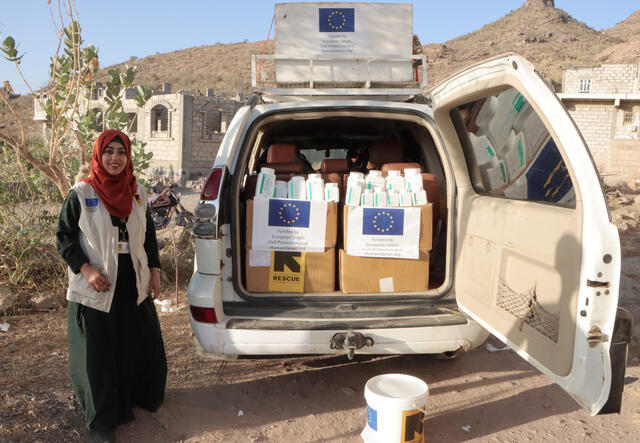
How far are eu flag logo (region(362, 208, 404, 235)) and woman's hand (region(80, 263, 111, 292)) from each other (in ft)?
4.71

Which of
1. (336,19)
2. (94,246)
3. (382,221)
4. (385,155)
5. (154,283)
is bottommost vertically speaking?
(154,283)

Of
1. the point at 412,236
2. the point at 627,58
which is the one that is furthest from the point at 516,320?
the point at 627,58

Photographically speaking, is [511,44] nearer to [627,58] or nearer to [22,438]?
[627,58]

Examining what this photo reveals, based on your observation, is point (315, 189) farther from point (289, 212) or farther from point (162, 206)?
point (162, 206)

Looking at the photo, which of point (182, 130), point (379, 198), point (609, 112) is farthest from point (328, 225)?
point (609, 112)

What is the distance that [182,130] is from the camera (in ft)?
69.4

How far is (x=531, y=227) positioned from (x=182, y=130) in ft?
66.7

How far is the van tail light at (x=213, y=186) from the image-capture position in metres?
2.88

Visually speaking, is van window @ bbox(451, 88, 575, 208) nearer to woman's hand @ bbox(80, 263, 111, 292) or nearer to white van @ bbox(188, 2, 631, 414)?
white van @ bbox(188, 2, 631, 414)

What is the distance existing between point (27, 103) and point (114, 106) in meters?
55.2

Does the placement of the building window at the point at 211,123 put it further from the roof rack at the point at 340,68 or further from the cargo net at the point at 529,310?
the cargo net at the point at 529,310

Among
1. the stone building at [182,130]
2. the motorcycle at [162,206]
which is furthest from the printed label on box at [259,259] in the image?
the stone building at [182,130]

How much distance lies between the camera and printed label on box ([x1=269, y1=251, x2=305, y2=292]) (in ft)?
10.3

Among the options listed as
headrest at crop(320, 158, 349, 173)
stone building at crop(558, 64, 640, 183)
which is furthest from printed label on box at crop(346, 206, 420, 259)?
stone building at crop(558, 64, 640, 183)
